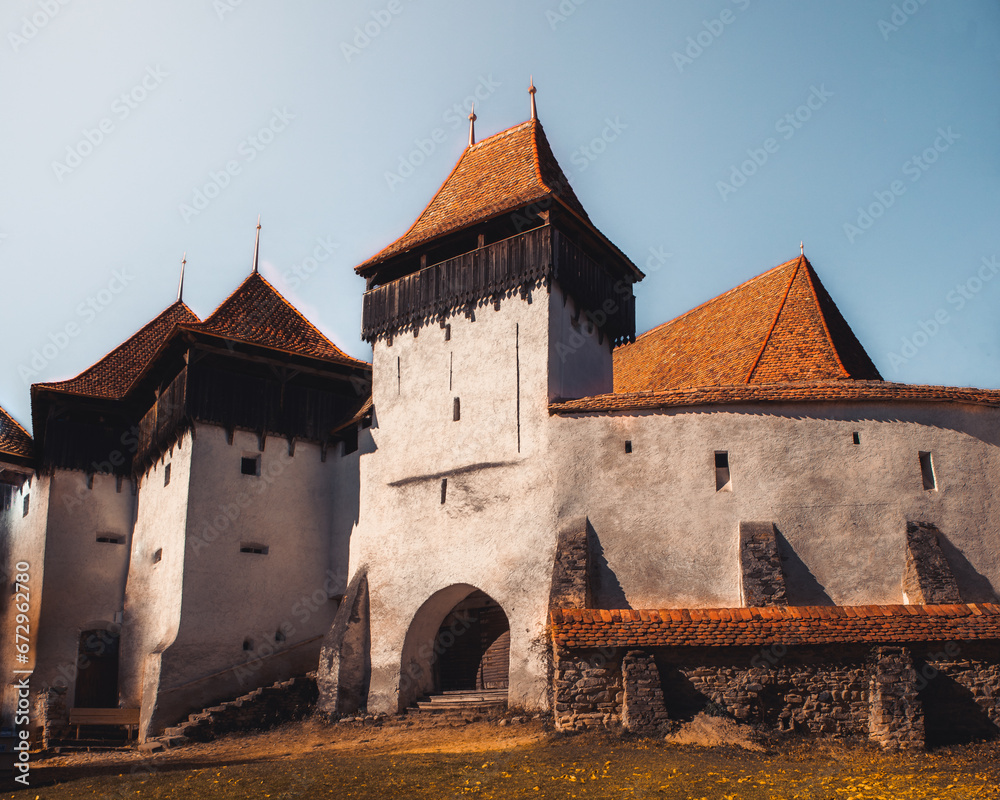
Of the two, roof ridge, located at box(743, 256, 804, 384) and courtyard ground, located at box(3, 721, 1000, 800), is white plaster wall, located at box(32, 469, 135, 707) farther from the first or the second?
roof ridge, located at box(743, 256, 804, 384)

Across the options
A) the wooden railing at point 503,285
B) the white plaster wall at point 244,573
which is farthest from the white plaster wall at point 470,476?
the white plaster wall at point 244,573

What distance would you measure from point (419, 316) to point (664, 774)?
41.1 feet

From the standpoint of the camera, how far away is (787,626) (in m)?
15.5

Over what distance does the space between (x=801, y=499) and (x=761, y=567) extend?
1617mm

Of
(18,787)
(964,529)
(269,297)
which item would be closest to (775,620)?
(964,529)

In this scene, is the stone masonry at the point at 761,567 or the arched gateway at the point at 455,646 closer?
the stone masonry at the point at 761,567

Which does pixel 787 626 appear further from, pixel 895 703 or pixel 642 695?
pixel 642 695

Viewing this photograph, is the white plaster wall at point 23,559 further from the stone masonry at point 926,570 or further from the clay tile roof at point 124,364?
the stone masonry at point 926,570

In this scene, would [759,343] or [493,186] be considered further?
[493,186]

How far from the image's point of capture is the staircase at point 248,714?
19.7 meters

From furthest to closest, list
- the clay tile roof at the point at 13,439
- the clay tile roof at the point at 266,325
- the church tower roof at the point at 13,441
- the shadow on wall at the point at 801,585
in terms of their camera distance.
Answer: the clay tile roof at the point at 13,439 < the church tower roof at the point at 13,441 < the clay tile roof at the point at 266,325 < the shadow on wall at the point at 801,585

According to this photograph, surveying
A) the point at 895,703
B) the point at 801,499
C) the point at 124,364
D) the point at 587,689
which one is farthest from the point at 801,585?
the point at 124,364

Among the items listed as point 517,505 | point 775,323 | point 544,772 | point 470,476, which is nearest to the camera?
point 544,772

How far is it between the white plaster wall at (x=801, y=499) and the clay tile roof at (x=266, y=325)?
935 cm
